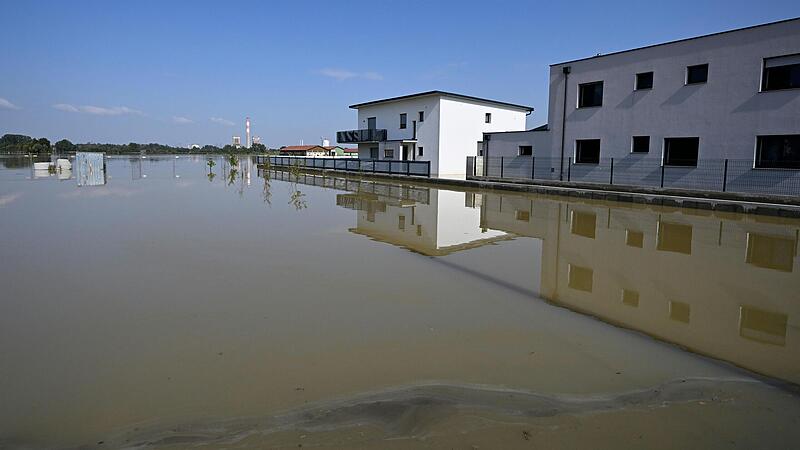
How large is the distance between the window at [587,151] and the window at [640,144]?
1863 millimetres

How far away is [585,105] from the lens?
84.4 ft

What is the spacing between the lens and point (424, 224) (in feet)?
45.6

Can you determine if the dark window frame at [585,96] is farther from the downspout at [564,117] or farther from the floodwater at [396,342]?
the floodwater at [396,342]

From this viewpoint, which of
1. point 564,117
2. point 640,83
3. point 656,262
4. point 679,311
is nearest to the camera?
point 679,311

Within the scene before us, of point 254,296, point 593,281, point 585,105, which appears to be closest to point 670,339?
point 593,281

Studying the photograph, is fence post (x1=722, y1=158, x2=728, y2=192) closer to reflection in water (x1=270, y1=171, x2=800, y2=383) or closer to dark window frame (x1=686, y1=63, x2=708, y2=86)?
dark window frame (x1=686, y1=63, x2=708, y2=86)

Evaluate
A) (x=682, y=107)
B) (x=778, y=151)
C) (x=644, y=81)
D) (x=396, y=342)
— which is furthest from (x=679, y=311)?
(x=644, y=81)

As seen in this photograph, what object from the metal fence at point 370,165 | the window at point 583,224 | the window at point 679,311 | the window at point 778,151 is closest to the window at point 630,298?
the window at point 679,311

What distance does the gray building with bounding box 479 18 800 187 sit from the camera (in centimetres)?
1877

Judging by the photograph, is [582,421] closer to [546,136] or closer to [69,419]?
[69,419]

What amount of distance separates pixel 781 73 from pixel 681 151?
4336mm

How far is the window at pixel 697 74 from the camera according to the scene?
69.1ft

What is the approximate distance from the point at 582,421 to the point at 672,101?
2195 centimetres

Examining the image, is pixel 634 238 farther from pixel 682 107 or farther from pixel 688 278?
pixel 682 107
